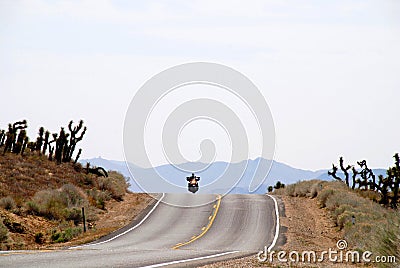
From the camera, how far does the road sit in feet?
50.4

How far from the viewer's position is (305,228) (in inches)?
1273

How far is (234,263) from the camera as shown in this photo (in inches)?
649

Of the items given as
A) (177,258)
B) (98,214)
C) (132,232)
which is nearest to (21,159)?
(98,214)

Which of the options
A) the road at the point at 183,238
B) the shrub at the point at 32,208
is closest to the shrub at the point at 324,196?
the road at the point at 183,238

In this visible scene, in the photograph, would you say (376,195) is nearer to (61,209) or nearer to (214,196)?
(214,196)

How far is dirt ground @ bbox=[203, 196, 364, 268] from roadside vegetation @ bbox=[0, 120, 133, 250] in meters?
9.99

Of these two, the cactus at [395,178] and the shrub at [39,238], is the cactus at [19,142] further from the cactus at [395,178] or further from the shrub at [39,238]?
the cactus at [395,178]

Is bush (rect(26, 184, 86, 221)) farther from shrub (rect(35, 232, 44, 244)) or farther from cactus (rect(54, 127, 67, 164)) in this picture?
cactus (rect(54, 127, 67, 164))

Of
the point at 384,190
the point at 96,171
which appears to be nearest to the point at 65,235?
the point at 96,171

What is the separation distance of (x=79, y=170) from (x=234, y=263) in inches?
1246

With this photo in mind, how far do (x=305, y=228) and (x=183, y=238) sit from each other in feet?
23.7

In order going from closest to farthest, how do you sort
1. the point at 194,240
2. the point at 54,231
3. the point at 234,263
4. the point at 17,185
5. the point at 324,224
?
the point at 234,263, the point at 194,240, the point at 54,231, the point at 324,224, the point at 17,185

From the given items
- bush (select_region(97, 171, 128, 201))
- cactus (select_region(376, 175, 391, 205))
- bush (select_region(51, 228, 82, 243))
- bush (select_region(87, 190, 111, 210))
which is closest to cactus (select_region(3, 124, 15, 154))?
bush (select_region(97, 171, 128, 201))

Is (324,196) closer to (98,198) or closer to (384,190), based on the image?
(384,190)
